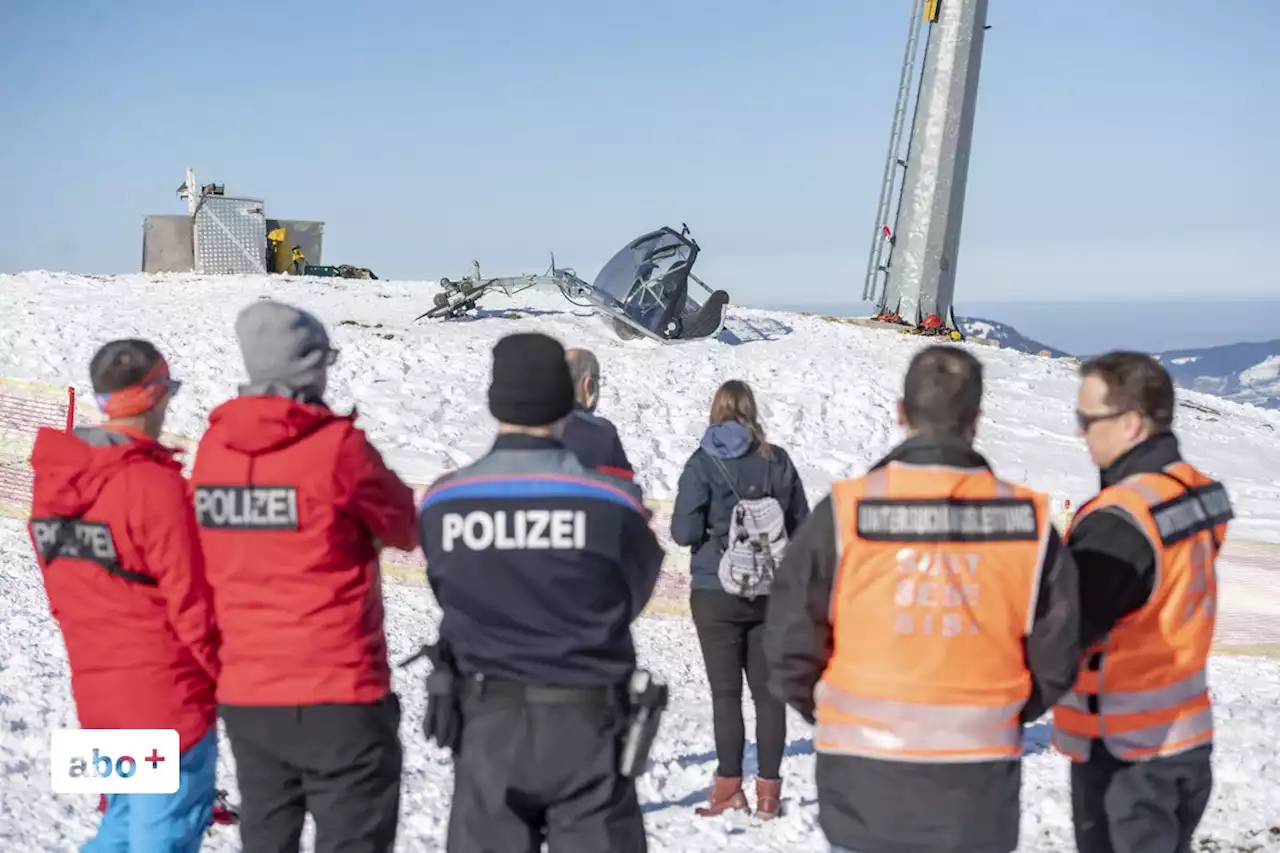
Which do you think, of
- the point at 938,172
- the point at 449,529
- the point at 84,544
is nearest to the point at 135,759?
the point at 84,544

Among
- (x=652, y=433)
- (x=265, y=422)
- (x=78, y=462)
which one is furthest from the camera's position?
(x=652, y=433)

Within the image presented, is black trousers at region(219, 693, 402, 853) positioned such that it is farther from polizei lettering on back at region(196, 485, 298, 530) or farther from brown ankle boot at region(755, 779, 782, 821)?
brown ankle boot at region(755, 779, 782, 821)

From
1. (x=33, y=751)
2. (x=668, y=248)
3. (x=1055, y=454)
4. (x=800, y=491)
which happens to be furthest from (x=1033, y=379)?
(x=33, y=751)

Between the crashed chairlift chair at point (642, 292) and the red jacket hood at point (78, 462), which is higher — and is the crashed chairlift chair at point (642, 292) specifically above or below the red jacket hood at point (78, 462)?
above

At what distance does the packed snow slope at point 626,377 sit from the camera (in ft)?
49.0

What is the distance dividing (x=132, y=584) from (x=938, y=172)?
21734 mm

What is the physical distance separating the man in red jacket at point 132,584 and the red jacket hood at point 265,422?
30 cm

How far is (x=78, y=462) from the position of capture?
3.51 m

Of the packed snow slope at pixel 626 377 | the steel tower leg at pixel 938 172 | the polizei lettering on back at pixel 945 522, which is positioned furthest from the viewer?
the steel tower leg at pixel 938 172

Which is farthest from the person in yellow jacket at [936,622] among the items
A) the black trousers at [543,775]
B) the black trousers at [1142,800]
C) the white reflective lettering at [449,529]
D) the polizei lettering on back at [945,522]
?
the white reflective lettering at [449,529]

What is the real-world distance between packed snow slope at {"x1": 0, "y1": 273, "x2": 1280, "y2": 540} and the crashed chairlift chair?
36 centimetres

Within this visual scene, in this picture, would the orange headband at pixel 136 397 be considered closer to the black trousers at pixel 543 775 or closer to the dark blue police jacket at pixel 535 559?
the dark blue police jacket at pixel 535 559

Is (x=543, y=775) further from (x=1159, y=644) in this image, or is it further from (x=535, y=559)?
(x=1159, y=644)

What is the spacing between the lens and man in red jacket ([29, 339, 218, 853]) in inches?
137
